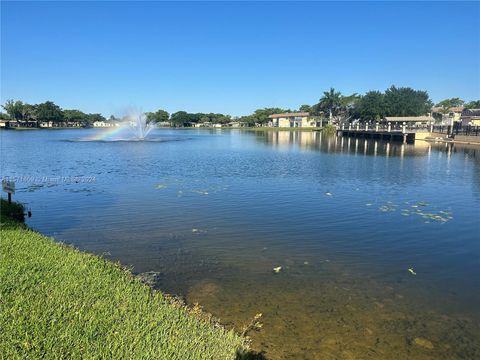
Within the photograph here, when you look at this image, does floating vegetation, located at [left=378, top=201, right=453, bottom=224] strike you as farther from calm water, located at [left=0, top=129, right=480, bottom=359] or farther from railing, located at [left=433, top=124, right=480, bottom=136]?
railing, located at [left=433, top=124, right=480, bottom=136]

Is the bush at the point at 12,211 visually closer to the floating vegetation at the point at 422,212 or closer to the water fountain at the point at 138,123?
the floating vegetation at the point at 422,212

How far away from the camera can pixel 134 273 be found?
906 centimetres

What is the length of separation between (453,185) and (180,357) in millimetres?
22809

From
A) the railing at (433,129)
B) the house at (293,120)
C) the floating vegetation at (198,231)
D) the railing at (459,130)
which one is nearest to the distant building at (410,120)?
the railing at (433,129)

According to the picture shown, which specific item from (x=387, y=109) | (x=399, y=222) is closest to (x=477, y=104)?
(x=387, y=109)

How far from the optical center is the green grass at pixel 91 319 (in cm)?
506

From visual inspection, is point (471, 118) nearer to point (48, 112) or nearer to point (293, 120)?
point (293, 120)

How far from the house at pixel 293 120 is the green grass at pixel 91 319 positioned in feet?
529

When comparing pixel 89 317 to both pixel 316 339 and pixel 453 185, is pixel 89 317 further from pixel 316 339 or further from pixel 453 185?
pixel 453 185

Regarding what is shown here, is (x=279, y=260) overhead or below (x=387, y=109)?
below

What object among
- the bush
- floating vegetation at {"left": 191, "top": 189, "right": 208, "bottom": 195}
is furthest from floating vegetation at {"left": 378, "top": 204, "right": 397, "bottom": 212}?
the bush

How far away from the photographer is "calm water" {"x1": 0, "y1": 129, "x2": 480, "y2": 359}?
22.8 feet

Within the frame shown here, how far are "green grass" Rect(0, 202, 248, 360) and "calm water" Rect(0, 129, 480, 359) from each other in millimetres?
1081

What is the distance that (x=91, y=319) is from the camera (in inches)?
A: 226
